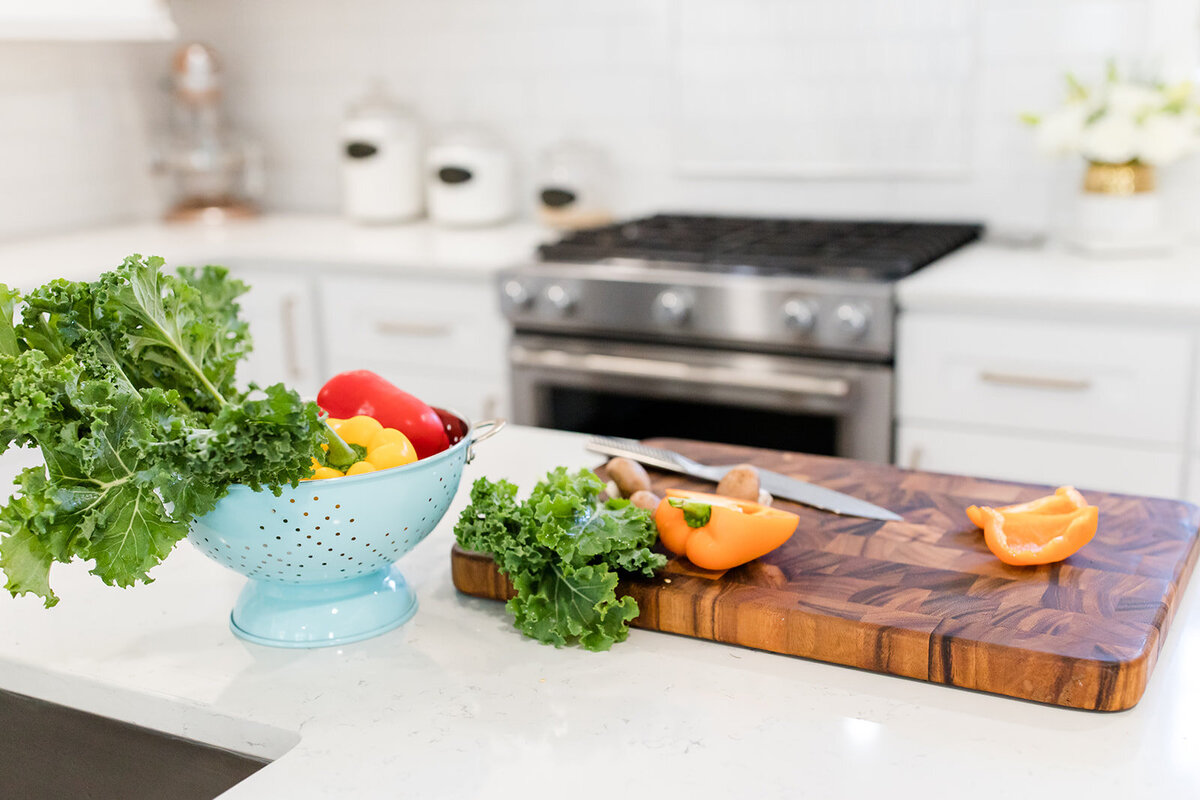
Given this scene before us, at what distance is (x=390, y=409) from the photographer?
3.43 ft

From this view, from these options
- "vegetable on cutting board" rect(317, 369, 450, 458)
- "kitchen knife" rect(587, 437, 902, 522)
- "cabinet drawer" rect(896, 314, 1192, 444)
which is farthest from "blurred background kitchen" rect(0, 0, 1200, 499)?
"vegetable on cutting board" rect(317, 369, 450, 458)

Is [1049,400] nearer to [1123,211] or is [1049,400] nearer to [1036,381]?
[1036,381]

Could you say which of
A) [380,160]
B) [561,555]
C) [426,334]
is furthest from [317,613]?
[380,160]

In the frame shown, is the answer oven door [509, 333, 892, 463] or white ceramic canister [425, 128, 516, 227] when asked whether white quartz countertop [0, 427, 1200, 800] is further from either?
white ceramic canister [425, 128, 516, 227]

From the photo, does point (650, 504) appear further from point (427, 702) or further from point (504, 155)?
point (504, 155)

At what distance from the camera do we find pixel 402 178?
3.19 meters

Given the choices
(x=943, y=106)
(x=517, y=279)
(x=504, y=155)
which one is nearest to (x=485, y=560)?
(x=517, y=279)

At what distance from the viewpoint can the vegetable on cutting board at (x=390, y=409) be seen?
41.0 inches

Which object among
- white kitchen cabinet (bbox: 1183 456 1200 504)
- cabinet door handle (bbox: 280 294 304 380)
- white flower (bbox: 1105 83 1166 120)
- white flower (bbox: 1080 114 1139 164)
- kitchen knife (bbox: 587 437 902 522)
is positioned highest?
white flower (bbox: 1105 83 1166 120)

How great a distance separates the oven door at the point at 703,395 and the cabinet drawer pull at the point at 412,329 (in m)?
0.20

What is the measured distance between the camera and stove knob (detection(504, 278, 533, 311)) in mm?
2438

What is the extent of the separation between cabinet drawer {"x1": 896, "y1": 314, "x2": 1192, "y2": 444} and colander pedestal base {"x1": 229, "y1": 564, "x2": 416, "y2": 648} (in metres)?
1.38

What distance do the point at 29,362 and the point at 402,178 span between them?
242cm

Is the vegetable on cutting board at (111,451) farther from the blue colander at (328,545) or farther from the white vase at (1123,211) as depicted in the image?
the white vase at (1123,211)
